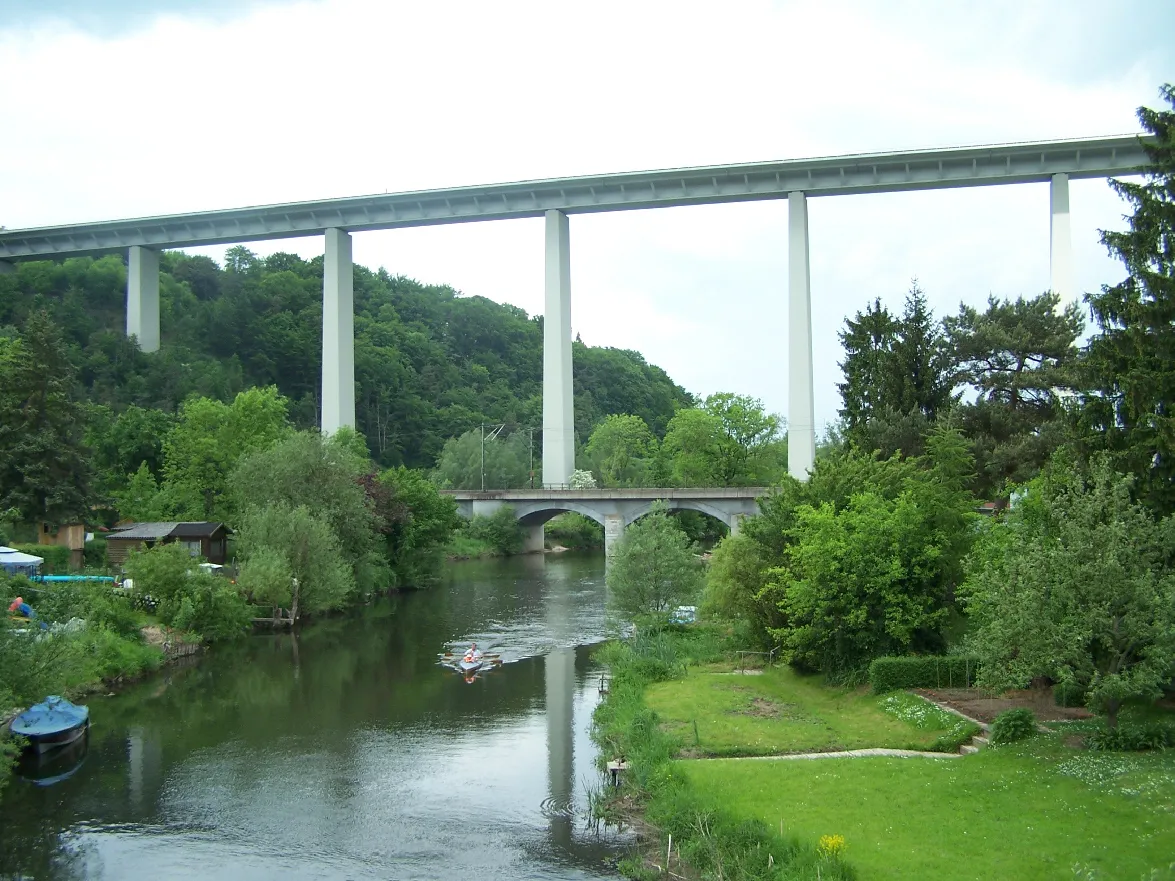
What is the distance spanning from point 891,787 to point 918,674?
727 centimetres

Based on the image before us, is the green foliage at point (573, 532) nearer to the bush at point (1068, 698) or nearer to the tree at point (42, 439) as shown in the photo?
the tree at point (42, 439)

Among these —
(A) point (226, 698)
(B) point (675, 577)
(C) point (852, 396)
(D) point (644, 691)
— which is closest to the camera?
(D) point (644, 691)

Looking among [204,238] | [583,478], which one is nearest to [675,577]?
[583,478]

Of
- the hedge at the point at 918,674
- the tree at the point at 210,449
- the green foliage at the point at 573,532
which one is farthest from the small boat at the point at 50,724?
the green foliage at the point at 573,532

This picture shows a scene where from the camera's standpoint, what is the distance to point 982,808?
14.8m

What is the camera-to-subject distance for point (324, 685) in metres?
29.5

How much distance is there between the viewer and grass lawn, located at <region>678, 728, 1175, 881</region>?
12898mm

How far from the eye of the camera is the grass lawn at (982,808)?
42.3 feet

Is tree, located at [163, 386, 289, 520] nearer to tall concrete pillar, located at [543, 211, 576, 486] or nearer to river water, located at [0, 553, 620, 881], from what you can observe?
tall concrete pillar, located at [543, 211, 576, 486]

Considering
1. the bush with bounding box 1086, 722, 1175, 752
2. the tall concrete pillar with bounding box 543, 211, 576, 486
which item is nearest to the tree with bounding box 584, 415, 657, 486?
the tall concrete pillar with bounding box 543, 211, 576, 486

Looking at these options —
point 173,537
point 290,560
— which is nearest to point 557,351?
point 173,537

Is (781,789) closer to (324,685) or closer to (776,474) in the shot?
(324,685)

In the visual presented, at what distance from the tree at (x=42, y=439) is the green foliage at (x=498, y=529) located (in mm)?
28587

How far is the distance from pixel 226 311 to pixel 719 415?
42.8 metres
